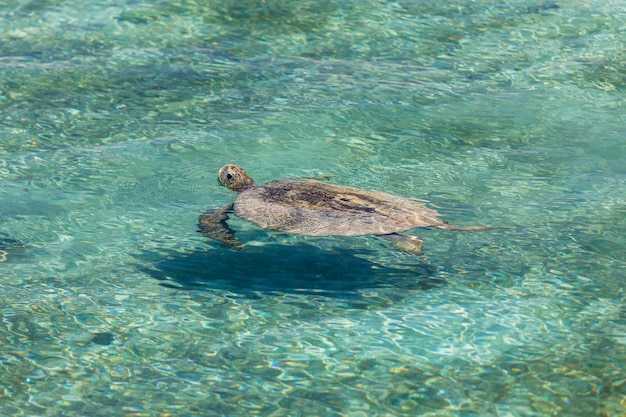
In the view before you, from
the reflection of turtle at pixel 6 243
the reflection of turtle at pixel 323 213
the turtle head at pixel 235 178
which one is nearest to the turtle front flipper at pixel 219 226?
the reflection of turtle at pixel 323 213

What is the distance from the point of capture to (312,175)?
25.6ft

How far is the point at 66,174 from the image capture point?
7.95 metres

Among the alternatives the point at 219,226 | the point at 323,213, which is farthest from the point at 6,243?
the point at 323,213

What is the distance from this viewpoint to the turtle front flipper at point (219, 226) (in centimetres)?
637

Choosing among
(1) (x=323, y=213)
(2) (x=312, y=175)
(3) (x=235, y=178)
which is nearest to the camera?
(1) (x=323, y=213)

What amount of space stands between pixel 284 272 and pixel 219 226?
2.69ft

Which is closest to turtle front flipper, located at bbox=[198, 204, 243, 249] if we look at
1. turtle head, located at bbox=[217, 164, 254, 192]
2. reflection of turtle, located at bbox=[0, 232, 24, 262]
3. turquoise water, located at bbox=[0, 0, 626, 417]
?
turquoise water, located at bbox=[0, 0, 626, 417]

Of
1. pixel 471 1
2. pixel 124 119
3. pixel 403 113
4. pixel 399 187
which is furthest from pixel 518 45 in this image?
pixel 124 119

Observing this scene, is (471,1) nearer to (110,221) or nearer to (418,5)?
(418,5)

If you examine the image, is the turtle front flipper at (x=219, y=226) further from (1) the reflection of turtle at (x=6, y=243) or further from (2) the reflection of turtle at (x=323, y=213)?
(1) the reflection of turtle at (x=6, y=243)

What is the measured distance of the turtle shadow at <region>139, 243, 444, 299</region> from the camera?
5758 millimetres

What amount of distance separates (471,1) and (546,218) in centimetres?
732

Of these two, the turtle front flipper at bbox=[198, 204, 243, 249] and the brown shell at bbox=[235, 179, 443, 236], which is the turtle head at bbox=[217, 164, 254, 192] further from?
the brown shell at bbox=[235, 179, 443, 236]

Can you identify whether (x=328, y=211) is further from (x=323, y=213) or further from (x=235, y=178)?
(x=235, y=178)
